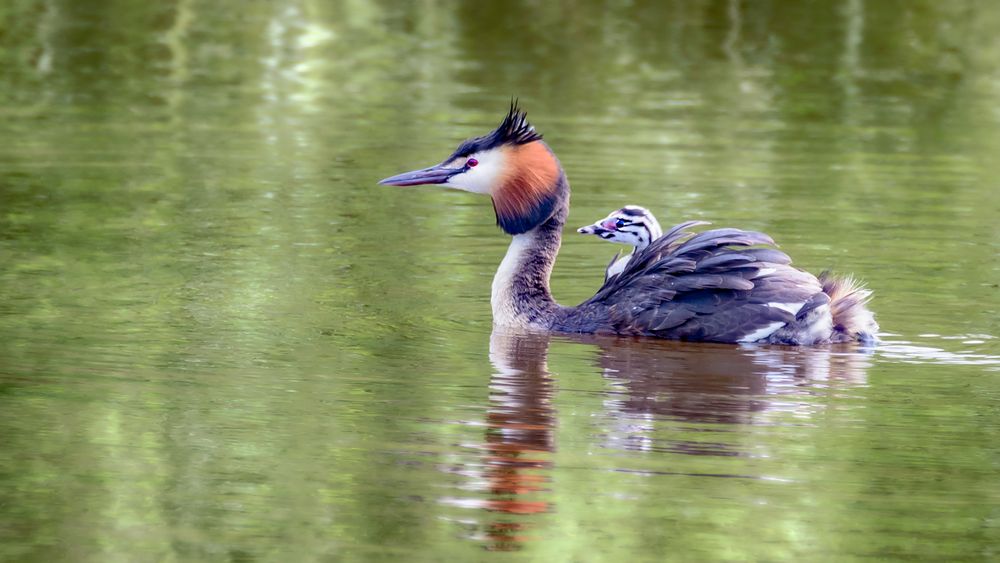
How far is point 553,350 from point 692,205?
417 centimetres

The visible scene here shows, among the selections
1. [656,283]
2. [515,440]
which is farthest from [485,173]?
[515,440]

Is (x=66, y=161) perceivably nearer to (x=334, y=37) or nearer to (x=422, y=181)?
(x=422, y=181)

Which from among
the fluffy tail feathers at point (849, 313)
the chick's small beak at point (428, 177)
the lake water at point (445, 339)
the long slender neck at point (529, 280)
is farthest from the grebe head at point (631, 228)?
the fluffy tail feathers at point (849, 313)

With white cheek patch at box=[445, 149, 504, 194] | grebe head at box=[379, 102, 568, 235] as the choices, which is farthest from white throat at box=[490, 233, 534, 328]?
white cheek patch at box=[445, 149, 504, 194]

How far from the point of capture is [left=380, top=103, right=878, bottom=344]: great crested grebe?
923cm

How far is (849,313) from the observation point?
9289mm

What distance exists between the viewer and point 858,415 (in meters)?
7.94

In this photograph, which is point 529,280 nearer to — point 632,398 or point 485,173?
point 485,173

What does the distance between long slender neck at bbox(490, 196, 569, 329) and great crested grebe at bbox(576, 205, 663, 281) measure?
352 mm

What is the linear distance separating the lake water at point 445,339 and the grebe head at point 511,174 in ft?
2.05

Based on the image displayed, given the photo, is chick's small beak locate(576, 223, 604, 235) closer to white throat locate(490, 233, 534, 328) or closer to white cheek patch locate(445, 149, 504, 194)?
white throat locate(490, 233, 534, 328)

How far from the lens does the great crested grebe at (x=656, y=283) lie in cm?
923

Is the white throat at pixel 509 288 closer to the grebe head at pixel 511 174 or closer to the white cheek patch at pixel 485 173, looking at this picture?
the grebe head at pixel 511 174

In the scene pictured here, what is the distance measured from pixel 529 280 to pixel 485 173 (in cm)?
65
